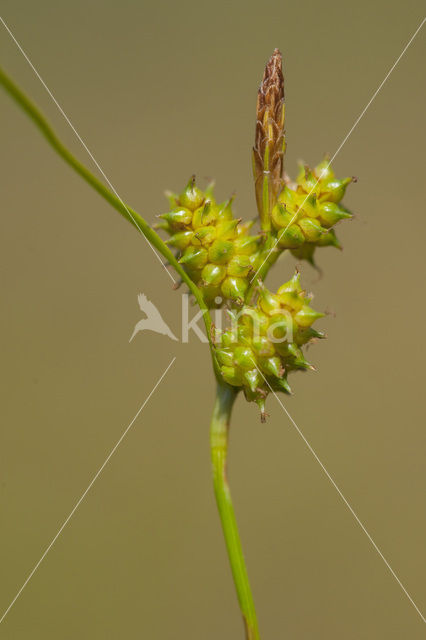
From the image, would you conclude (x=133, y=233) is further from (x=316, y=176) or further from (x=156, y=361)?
(x=316, y=176)

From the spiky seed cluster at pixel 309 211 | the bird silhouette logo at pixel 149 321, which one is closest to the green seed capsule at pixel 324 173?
the spiky seed cluster at pixel 309 211

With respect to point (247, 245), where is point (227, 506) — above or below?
below

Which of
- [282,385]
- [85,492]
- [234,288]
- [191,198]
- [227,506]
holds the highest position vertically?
[191,198]

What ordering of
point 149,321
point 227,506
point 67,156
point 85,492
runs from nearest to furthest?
point 67,156 < point 227,506 < point 149,321 < point 85,492

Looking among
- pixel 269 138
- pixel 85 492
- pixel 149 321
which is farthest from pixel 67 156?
pixel 85 492

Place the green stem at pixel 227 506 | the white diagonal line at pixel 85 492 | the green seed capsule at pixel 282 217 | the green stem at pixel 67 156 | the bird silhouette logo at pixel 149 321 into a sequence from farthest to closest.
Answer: the white diagonal line at pixel 85 492 < the bird silhouette logo at pixel 149 321 < the green seed capsule at pixel 282 217 < the green stem at pixel 227 506 < the green stem at pixel 67 156

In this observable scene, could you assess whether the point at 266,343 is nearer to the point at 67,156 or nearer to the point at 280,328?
the point at 280,328

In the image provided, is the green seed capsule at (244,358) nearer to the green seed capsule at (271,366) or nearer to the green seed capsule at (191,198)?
the green seed capsule at (271,366)
